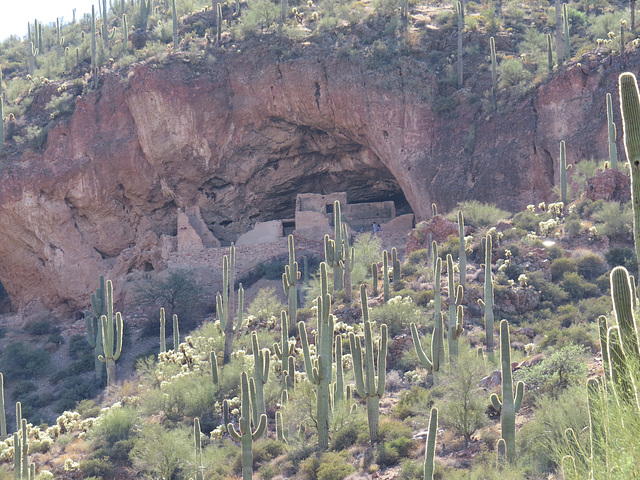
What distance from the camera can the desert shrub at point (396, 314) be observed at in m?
21.9

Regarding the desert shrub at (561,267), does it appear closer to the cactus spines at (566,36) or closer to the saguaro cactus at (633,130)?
the cactus spines at (566,36)

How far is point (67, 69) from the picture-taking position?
4050 cm

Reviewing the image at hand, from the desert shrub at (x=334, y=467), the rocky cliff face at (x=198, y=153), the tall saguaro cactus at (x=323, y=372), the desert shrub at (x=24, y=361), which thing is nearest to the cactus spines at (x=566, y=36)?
the rocky cliff face at (x=198, y=153)

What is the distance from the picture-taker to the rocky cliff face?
3338cm

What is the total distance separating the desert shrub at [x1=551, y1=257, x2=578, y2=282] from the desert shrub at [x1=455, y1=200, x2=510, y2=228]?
4.15m

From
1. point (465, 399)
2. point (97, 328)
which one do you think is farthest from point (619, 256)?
point (97, 328)

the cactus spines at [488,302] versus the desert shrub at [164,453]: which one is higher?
the cactus spines at [488,302]

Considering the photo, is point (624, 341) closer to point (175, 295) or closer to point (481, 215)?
point (481, 215)

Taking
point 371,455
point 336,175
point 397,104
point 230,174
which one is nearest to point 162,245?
point 230,174

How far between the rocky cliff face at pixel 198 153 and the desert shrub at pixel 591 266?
8.79 metres

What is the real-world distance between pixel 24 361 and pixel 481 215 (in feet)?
57.0

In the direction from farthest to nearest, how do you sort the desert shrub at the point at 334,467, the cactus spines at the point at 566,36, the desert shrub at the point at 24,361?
1. the cactus spines at the point at 566,36
2. the desert shrub at the point at 24,361
3. the desert shrub at the point at 334,467

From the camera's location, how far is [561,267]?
24.2 metres

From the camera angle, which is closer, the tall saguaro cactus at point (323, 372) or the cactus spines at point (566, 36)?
the tall saguaro cactus at point (323, 372)
